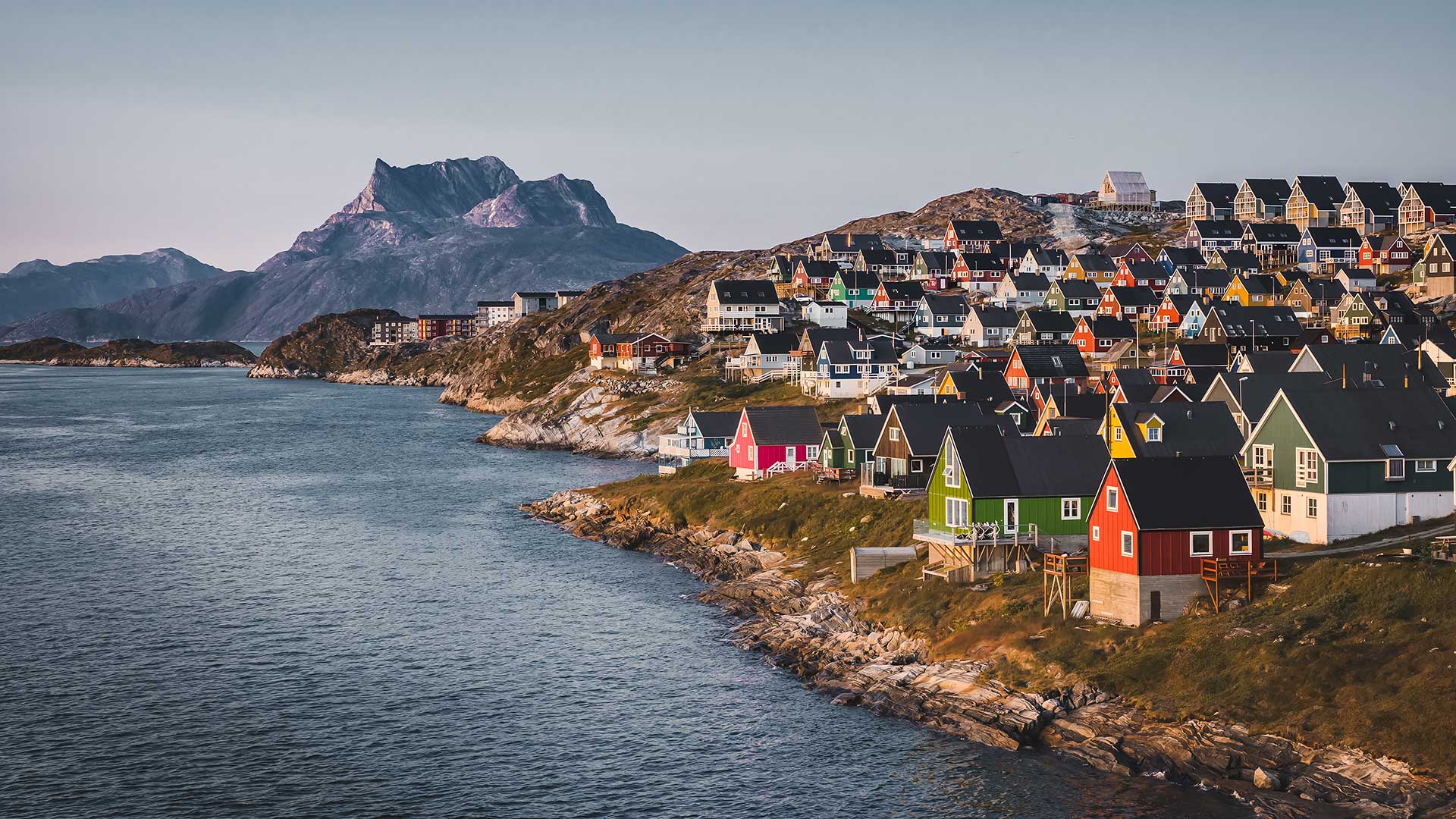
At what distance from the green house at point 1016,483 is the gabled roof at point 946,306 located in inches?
4619

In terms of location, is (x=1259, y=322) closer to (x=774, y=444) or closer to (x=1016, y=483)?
(x=774, y=444)

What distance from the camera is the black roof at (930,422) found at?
279 feet

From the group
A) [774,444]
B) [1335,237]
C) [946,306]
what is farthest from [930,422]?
[1335,237]

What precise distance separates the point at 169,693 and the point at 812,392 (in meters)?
99.7

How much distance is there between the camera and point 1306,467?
205ft

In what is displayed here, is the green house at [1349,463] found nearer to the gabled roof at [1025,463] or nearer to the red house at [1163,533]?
the red house at [1163,533]

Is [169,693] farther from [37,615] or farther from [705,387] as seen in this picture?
[705,387]

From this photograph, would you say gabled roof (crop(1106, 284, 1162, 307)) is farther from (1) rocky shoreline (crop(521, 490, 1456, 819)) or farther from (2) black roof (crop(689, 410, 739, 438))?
(1) rocky shoreline (crop(521, 490, 1456, 819))

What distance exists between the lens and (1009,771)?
47.0 meters

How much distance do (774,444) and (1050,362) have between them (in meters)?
38.0

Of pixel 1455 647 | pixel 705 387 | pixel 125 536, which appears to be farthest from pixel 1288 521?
pixel 705 387

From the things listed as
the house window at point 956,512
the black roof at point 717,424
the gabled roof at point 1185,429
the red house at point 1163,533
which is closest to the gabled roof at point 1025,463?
the house window at point 956,512

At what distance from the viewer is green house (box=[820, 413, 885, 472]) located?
9550 cm

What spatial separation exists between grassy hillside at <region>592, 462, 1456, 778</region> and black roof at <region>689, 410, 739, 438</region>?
56220 millimetres
